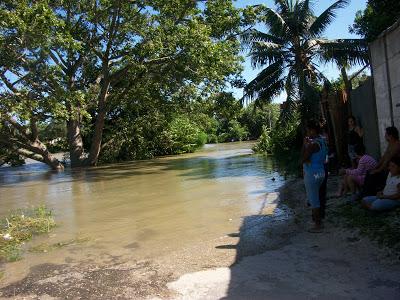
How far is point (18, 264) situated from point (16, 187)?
44.1ft

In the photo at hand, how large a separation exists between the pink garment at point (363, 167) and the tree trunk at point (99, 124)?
19710 millimetres

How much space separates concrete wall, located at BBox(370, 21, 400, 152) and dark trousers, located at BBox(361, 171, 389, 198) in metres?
0.90

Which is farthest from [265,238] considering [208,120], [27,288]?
[208,120]

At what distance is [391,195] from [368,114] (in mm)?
3492

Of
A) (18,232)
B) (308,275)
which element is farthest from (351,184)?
(18,232)

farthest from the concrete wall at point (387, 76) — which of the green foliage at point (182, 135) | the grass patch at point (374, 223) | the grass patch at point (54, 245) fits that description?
the green foliage at point (182, 135)

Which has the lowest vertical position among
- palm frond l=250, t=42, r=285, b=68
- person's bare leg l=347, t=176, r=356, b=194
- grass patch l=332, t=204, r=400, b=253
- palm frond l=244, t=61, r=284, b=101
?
grass patch l=332, t=204, r=400, b=253

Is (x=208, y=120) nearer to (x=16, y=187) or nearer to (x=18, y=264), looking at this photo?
(x=16, y=187)

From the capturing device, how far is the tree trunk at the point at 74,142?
92.5 ft

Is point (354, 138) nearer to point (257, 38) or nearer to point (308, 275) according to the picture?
point (308, 275)

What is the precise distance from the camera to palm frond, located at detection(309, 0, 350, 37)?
21.1 m

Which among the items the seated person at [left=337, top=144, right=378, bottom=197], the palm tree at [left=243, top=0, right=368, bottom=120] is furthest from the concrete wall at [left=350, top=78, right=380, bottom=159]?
the palm tree at [left=243, top=0, right=368, bottom=120]

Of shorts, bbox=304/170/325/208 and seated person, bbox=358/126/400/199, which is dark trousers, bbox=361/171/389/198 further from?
shorts, bbox=304/170/325/208

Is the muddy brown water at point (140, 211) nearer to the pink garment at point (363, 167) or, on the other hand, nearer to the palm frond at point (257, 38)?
the pink garment at point (363, 167)
